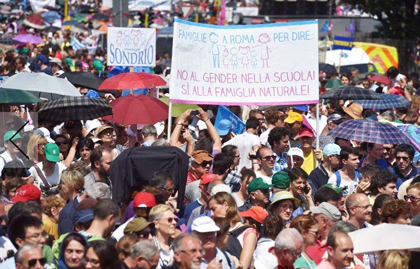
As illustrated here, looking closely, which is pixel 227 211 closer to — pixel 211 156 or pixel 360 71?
pixel 211 156

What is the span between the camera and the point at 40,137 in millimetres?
11219

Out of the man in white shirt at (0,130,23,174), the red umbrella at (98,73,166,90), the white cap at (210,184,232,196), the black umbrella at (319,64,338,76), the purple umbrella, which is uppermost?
the white cap at (210,184,232,196)

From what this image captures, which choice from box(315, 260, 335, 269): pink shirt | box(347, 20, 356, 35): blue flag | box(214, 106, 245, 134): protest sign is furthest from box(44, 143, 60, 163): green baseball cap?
box(347, 20, 356, 35): blue flag

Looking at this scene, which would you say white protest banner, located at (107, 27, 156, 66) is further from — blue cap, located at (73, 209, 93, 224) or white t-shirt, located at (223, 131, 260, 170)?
blue cap, located at (73, 209, 93, 224)

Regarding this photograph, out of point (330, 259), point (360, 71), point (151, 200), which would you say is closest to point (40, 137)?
point (151, 200)

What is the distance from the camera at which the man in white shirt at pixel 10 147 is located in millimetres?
10875

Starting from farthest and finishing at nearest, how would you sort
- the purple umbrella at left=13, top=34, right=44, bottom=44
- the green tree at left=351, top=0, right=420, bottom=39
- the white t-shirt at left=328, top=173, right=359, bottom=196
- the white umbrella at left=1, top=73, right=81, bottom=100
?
the green tree at left=351, top=0, right=420, bottom=39
the purple umbrella at left=13, top=34, right=44, bottom=44
the white umbrella at left=1, top=73, right=81, bottom=100
the white t-shirt at left=328, top=173, right=359, bottom=196

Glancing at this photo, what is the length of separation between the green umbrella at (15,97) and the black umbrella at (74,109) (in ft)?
0.69

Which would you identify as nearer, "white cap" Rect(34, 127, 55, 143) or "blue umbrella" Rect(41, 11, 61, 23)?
"white cap" Rect(34, 127, 55, 143)

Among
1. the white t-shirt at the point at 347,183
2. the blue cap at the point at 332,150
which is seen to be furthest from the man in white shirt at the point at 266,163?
the blue cap at the point at 332,150

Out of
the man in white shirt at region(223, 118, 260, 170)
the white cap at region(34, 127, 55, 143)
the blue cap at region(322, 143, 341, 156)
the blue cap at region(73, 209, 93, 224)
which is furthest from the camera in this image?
the man in white shirt at region(223, 118, 260, 170)

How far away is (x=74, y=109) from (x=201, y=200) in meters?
3.32

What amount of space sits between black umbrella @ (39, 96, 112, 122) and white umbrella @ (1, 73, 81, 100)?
67 cm

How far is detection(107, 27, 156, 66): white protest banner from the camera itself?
1750 cm
